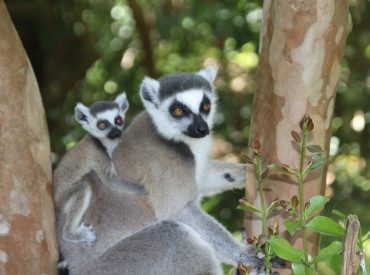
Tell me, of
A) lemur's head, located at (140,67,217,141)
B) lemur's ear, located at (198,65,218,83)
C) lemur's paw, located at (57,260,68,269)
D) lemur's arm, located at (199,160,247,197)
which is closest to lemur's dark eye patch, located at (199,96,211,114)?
lemur's head, located at (140,67,217,141)

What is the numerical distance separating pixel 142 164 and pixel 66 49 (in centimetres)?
328

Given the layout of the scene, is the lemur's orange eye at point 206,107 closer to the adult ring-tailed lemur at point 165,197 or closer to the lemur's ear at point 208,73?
the adult ring-tailed lemur at point 165,197

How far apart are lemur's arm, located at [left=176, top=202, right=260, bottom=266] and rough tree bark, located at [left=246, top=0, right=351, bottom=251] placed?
0.42 metres

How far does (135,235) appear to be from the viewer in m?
3.28

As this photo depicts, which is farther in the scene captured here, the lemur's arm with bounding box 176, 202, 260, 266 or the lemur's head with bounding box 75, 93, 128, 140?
the lemur's head with bounding box 75, 93, 128, 140

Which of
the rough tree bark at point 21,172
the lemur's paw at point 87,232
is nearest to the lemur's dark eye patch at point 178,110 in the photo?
the lemur's paw at point 87,232

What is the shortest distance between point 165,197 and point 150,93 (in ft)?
2.17

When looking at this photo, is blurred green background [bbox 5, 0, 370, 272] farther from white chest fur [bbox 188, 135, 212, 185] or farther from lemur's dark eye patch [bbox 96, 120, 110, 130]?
lemur's dark eye patch [bbox 96, 120, 110, 130]

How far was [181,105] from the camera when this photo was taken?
3.54 metres

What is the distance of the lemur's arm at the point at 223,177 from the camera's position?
12.0 ft

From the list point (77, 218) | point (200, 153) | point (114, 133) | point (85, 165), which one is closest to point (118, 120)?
point (114, 133)

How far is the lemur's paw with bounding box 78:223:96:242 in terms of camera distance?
322 cm

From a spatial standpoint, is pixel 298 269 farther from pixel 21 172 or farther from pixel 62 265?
pixel 62 265

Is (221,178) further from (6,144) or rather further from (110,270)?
(6,144)
